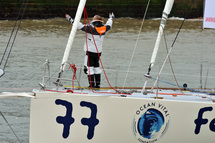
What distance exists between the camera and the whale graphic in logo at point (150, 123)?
8.75 m

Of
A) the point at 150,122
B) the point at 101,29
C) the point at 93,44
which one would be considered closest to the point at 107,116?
the point at 150,122

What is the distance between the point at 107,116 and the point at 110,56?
1031 centimetres

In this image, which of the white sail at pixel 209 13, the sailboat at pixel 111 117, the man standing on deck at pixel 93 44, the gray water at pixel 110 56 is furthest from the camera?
the gray water at pixel 110 56

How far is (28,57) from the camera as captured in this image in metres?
18.2

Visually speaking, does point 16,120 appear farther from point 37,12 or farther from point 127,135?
point 37,12

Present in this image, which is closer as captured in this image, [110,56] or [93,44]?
[93,44]

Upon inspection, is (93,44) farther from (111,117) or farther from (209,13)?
(209,13)

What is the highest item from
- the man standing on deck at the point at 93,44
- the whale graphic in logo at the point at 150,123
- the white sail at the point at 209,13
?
the white sail at the point at 209,13

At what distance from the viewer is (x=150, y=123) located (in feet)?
28.8

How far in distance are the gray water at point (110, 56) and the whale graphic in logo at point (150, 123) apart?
1021 mm

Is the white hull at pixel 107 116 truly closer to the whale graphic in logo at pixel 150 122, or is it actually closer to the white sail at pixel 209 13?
the whale graphic in logo at pixel 150 122

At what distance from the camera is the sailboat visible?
341 inches

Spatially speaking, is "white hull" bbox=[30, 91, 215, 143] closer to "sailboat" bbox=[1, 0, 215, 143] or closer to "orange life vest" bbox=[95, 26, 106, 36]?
"sailboat" bbox=[1, 0, 215, 143]

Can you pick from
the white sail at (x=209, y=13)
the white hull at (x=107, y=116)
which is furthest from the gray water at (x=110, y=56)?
the white sail at (x=209, y=13)
